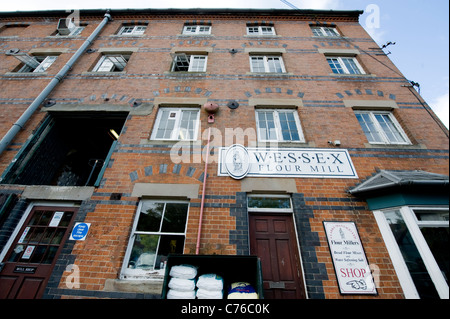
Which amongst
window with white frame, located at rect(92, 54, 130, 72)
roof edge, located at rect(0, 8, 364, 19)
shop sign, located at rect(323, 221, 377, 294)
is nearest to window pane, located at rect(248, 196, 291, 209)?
shop sign, located at rect(323, 221, 377, 294)

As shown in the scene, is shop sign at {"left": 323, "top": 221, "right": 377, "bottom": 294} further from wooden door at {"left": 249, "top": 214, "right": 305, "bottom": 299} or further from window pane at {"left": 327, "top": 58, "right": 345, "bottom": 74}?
window pane at {"left": 327, "top": 58, "right": 345, "bottom": 74}

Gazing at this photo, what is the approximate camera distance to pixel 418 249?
154 inches

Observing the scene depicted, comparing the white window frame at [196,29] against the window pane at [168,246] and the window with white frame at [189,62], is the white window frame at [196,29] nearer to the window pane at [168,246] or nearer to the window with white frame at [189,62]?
the window with white frame at [189,62]

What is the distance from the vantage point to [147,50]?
875 cm

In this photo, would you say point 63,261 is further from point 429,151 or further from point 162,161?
point 429,151

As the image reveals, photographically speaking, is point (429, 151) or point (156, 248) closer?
point (156, 248)

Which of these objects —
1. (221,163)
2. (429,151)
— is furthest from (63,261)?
(429,151)

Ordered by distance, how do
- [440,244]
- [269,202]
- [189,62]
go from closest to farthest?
A: [440,244]
[269,202]
[189,62]

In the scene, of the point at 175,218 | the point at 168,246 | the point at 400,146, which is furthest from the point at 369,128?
the point at 168,246

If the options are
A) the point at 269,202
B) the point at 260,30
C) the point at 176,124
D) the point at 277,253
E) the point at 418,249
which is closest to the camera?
the point at 418,249

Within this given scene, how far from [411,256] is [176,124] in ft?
23.8

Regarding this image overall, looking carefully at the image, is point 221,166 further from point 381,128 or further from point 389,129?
point 389,129

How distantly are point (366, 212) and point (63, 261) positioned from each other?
7.61m

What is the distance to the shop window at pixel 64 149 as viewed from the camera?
5887 millimetres
